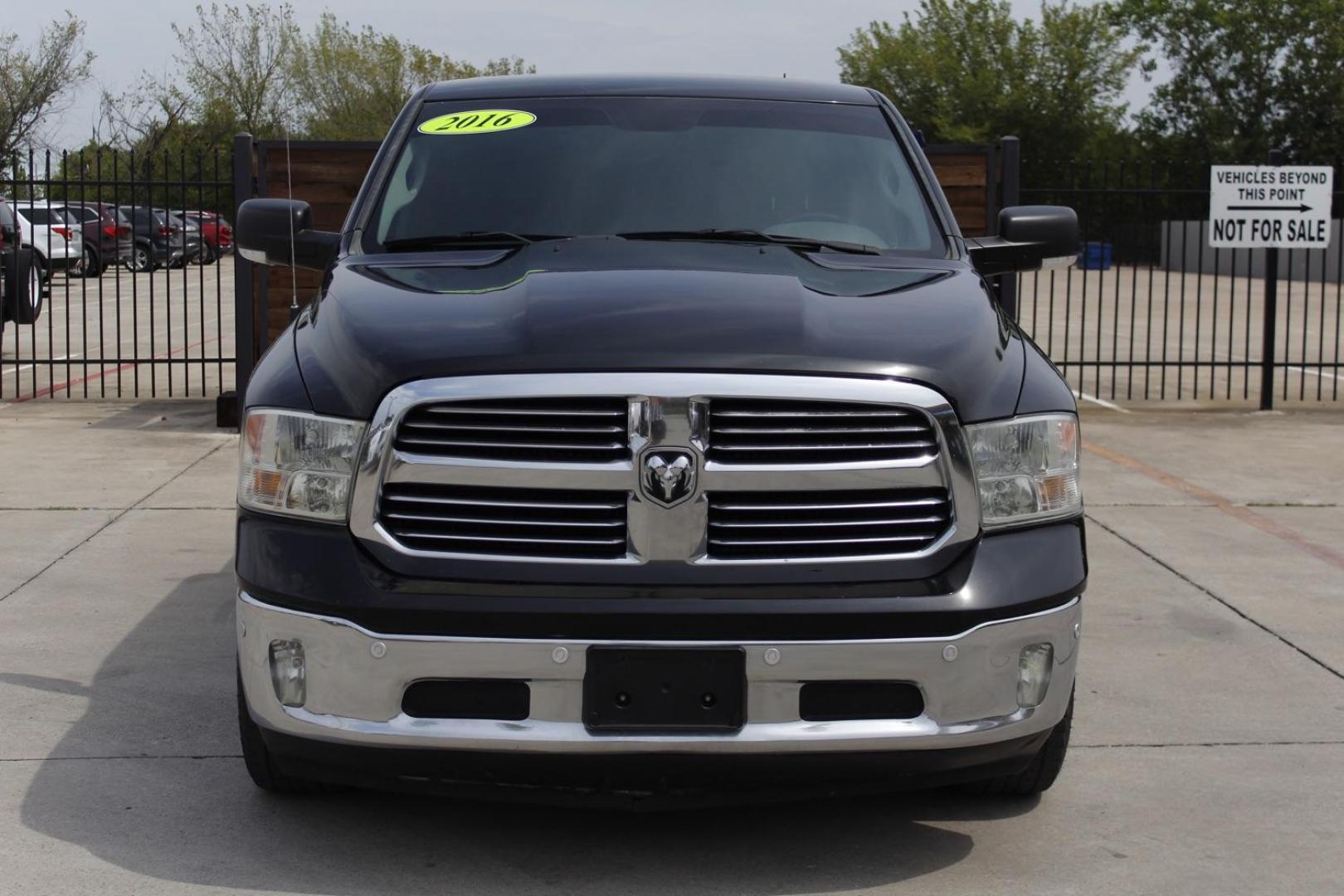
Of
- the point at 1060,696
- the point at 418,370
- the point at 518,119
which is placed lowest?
the point at 1060,696

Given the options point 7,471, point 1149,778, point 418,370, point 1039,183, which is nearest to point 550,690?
point 418,370

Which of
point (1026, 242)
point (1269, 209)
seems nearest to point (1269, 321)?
point (1269, 209)

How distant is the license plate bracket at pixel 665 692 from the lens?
353 centimetres

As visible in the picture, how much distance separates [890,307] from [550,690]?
4.03 ft

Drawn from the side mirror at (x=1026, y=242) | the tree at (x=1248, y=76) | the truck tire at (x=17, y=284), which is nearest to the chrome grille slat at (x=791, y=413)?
the side mirror at (x=1026, y=242)

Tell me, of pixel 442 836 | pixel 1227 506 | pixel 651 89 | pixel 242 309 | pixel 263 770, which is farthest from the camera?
pixel 242 309

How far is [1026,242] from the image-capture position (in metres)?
5.22

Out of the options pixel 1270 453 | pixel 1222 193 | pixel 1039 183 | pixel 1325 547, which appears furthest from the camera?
pixel 1039 183

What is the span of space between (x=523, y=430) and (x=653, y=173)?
1.67 metres

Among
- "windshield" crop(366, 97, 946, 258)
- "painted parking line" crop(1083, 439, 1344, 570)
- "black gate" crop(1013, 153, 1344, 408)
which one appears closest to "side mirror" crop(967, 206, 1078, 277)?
"windshield" crop(366, 97, 946, 258)

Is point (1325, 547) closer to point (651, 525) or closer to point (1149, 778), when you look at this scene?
point (1149, 778)

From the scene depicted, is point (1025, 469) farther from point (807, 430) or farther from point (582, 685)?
point (582, 685)

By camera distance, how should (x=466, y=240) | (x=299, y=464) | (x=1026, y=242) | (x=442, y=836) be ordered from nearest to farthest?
(x=299, y=464)
(x=442, y=836)
(x=466, y=240)
(x=1026, y=242)

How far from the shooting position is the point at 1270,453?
11.2m
